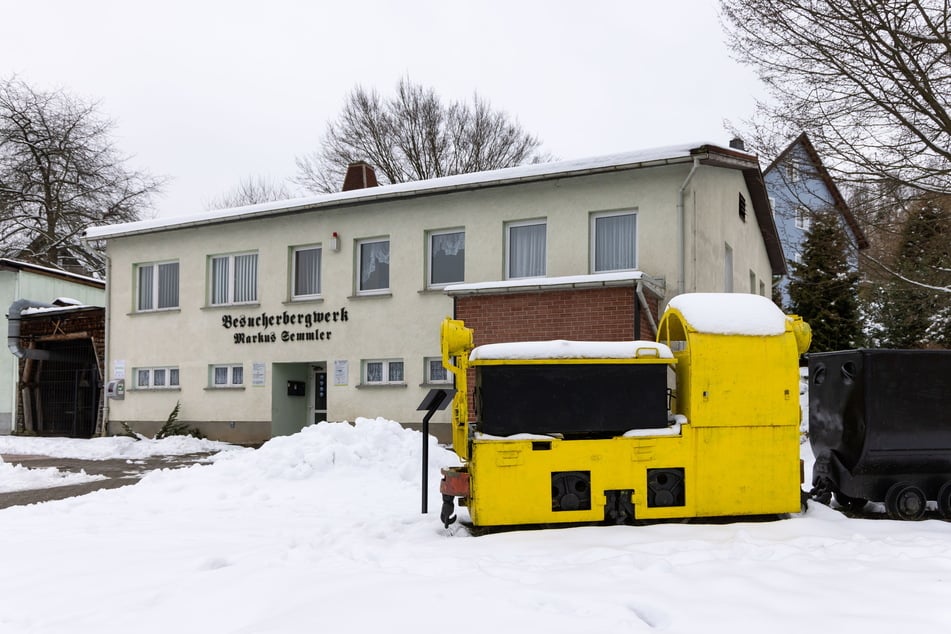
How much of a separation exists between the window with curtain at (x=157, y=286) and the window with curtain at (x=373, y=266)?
211 inches

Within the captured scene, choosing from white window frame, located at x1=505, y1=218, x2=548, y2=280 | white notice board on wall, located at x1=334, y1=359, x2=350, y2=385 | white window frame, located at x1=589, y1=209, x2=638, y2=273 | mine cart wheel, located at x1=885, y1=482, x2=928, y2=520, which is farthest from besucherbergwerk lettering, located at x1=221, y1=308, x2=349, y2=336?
mine cart wheel, located at x1=885, y1=482, x2=928, y2=520

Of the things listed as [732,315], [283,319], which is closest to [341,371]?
[283,319]

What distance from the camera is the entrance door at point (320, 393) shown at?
60.5ft

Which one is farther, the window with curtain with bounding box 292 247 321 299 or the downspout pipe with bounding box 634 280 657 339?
the window with curtain with bounding box 292 247 321 299

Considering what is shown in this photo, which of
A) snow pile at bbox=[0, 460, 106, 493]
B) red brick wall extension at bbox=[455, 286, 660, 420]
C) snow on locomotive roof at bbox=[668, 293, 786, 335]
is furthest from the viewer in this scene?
red brick wall extension at bbox=[455, 286, 660, 420]

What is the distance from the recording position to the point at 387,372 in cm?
1683

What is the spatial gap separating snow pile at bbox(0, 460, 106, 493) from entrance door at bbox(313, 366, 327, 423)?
6.62 m

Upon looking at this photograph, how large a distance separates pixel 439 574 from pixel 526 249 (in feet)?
36.9

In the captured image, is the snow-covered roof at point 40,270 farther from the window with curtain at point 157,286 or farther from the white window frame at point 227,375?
the white window frame at point 227,375

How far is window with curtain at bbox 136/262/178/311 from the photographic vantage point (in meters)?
20.0

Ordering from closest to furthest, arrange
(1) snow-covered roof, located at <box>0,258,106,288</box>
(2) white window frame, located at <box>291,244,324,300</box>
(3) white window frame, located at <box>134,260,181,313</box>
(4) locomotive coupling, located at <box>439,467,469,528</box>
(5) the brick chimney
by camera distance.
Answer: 1. (4) locomotive coupling, located at <box>439,467,469,528</box>
2. (2) white window frame, located at <box>291,244,324,300</box>
3. (3) white window frame, located at <box>134,260,181,313</box>
4. (5) the brick chimney
5. (1) snow-covered roof, located at <box>0,258,106,288</box>

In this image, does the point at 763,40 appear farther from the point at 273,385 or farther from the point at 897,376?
the point at 273,385

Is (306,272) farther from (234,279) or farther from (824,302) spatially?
(824,302)

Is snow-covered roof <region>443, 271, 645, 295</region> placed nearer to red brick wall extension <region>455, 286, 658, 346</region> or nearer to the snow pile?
red brick wall extension <region>455, 286, 658, 346</region>
